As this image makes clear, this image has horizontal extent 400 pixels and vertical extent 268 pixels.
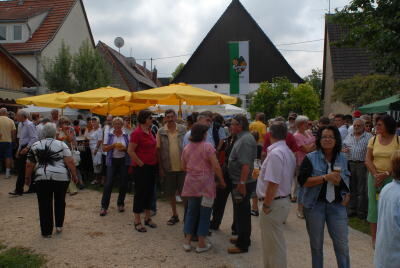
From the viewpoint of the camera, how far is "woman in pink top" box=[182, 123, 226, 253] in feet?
16.5

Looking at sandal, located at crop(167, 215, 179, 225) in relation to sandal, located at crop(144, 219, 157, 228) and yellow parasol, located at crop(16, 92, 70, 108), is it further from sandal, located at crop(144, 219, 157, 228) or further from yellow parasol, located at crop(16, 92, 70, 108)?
yellow parasol, located at crop(16, 92, 70, 108)

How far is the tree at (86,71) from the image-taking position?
2381 centimetres

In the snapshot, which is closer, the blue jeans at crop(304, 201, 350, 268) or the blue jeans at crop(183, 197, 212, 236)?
A: the blue jeans at crop(304, 201, 350, 268)

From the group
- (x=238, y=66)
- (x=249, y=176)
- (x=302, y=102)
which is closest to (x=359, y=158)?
(x=249, y=176)

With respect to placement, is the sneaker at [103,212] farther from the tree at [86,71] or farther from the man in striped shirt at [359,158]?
the tree at [86,71]

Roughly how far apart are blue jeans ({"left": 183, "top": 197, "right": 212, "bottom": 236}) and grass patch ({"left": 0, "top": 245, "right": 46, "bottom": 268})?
1.90 m

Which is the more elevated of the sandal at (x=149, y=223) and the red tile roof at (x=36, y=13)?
the red tile roof at (x=36, y=13)

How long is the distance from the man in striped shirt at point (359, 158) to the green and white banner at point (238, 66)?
21.8 m

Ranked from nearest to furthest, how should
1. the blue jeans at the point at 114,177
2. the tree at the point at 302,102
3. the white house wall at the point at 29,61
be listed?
the blue jeans at the point at 114,177 → the tree at the point at 302,102 → the white house wall at the point at 29,61

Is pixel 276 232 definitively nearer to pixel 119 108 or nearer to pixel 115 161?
pixel 115 161

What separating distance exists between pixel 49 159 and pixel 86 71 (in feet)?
63.8

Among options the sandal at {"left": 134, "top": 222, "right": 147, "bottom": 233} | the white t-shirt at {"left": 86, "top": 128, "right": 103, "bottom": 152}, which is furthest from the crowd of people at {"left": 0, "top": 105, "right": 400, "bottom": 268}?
the white t-shirt at {"left": 86, "top": 128, "right": 103, "bottom": 152}

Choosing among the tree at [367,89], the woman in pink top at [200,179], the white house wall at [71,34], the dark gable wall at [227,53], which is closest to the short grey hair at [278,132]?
the woman in pink top at [200,179]

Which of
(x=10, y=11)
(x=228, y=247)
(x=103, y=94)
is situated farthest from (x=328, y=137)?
(x=10, y=11)
